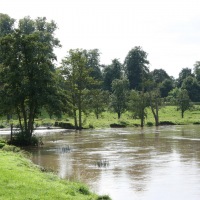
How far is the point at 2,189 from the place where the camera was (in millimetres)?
11680

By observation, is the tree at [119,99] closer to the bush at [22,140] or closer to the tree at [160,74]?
the bush at [22,140]

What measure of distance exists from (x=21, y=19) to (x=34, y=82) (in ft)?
175

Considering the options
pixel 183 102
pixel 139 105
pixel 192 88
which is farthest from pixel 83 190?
pixel 192 88

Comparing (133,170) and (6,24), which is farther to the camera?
(6,24)

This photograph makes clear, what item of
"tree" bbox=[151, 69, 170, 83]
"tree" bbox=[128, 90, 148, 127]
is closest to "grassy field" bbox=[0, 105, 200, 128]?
"tree" bbox=[128, 90, 148, 127]

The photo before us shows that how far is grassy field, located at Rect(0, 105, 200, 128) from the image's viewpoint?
Result: 67125 mm

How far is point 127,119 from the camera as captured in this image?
7669cm

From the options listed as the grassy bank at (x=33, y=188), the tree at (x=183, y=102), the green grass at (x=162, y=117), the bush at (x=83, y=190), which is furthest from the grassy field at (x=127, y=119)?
the bush at (x=83, y=190)

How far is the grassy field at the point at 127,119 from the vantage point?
67125 mm

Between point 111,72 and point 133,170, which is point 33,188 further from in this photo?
point 111,72

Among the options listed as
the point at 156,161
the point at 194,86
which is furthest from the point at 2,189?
the point at 194,86

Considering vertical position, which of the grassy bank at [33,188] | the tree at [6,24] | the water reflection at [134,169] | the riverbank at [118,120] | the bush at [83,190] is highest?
the tree at [6,24]

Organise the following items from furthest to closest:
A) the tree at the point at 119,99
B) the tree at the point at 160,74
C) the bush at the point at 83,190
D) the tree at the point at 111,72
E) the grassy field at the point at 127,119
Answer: the tree at the point at 160,74 → the tree at the point at 111,72 → the tree at the point at 119,99 → the grassy field at the point at 127,119 → the bush at the point at 83,190

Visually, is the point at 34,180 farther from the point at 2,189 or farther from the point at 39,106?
the point at 39,106
